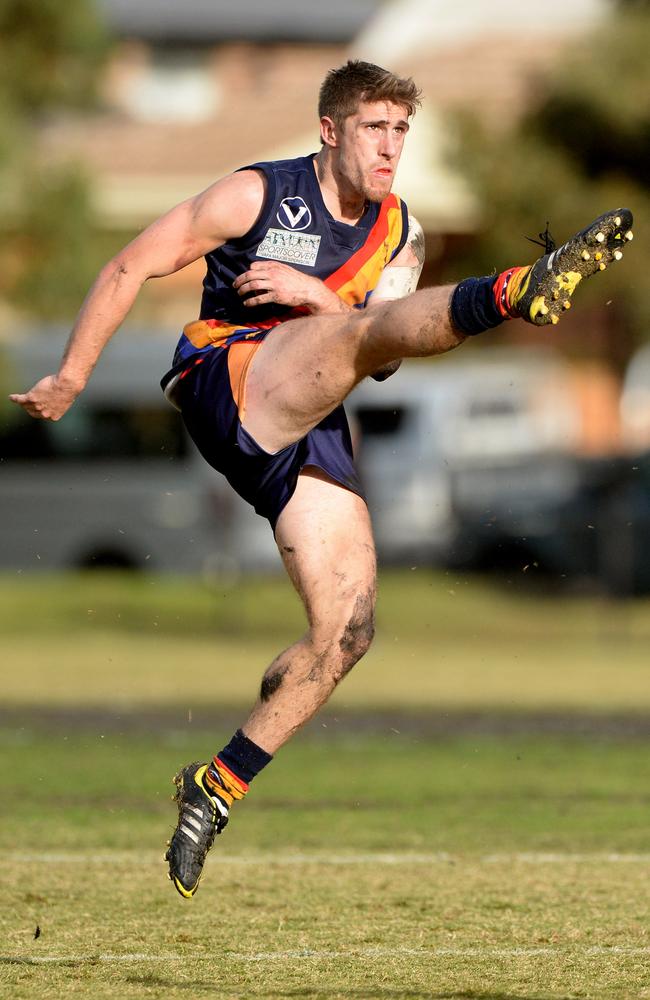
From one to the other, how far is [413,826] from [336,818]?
1.52 ft

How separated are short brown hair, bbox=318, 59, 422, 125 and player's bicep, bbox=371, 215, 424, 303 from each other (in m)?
0.52

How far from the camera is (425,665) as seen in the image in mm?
21562

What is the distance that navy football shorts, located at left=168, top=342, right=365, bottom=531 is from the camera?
6715 mm

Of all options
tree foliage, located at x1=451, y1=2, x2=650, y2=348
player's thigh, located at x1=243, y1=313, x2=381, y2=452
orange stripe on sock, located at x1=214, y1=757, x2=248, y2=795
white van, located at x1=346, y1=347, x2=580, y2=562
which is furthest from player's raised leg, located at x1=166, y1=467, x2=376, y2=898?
tree foliage, located at x1=451, y1=2, x2=650, y2=348

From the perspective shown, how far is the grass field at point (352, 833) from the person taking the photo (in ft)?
20.3

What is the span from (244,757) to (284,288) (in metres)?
1.58

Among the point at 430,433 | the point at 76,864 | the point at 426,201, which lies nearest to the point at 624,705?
the point at 76,864

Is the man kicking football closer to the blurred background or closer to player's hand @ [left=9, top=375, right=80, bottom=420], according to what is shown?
player's hand @ [left=9, top=375, right=80, bottom=420]

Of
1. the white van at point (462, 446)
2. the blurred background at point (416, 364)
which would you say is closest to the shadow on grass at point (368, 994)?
the blurred background at point (416, 364)

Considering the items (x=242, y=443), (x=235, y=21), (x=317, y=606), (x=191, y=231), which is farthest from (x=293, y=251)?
(x=235, y=21)

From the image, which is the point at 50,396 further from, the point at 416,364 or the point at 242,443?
the point at 416,364

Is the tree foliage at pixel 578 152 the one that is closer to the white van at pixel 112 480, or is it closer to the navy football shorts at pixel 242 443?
the white van at pixel 112 480

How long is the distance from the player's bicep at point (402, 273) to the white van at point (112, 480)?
18968mm

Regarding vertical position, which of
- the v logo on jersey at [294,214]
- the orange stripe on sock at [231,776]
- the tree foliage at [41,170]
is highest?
the tree foliage at [41,170]
